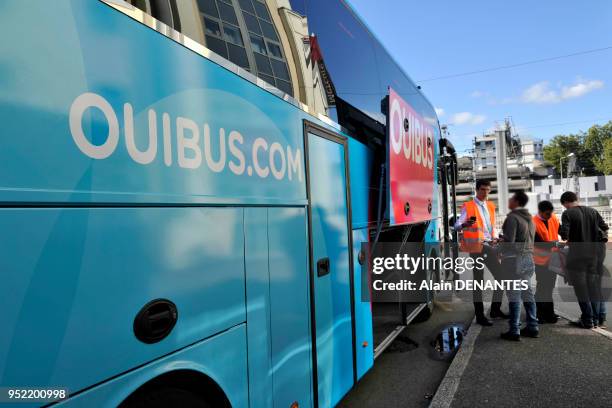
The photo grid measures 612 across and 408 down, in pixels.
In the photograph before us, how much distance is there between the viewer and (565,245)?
5.81 meters

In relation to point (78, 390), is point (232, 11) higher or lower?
higher

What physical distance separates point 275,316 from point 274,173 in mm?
779

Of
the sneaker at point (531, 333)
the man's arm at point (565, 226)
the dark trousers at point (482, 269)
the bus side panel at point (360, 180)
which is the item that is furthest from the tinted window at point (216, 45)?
the man's arm at point (565, 226)

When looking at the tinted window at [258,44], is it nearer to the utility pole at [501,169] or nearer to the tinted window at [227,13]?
the tinted window at [227,13]

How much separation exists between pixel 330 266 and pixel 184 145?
5.39ft

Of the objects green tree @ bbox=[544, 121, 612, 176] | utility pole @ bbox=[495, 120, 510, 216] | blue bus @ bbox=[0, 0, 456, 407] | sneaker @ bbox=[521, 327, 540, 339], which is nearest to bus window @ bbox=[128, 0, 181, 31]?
blue bus @ bbox=[0, 0, 456, 407]

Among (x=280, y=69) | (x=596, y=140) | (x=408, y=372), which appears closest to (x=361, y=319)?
(x=408, y=372)

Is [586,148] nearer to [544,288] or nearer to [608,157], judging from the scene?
[608,157]

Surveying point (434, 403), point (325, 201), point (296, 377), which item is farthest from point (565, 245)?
point (296, 377)

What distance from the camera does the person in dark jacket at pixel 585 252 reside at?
538cm

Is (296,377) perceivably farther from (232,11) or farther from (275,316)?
(232,11)

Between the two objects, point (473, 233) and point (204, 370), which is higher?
point (473, 233)

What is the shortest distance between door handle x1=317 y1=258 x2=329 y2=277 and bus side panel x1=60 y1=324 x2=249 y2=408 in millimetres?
907

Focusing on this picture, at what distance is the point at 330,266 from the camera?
9.55ft
